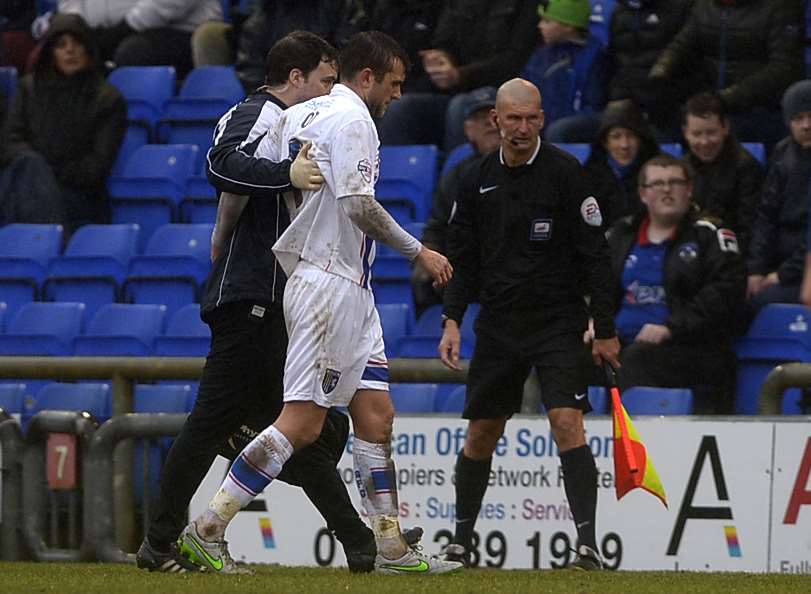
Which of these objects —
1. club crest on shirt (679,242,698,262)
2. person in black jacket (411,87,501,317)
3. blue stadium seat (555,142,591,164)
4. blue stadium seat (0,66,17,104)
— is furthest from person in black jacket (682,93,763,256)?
blue stadium seat (0,66,17,104)

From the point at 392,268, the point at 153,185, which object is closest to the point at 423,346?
the point at 392,268

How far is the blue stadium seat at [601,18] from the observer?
12516 mm

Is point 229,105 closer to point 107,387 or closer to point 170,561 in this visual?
point 107,387

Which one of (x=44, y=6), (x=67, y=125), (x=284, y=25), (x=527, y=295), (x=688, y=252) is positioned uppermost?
(x=44, y=6)

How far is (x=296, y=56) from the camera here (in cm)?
738

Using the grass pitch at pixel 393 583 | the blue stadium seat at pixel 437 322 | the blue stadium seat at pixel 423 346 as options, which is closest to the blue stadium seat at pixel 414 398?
the blue stadium seat at pixel 423 346

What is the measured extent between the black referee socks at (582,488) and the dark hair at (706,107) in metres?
2.85

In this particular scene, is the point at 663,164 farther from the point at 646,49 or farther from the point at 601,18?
the point at 601,18

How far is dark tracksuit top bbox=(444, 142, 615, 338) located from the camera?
26.9 ft

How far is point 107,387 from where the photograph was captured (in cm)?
1052

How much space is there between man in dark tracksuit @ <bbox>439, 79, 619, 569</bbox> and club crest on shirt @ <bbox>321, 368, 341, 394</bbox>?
57.6 inches

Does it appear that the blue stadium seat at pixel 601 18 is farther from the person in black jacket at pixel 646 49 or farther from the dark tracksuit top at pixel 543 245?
the dark tracksuit top at pixel 543 245

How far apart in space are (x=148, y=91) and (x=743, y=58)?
462 centimetres

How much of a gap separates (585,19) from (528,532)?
395 cm
